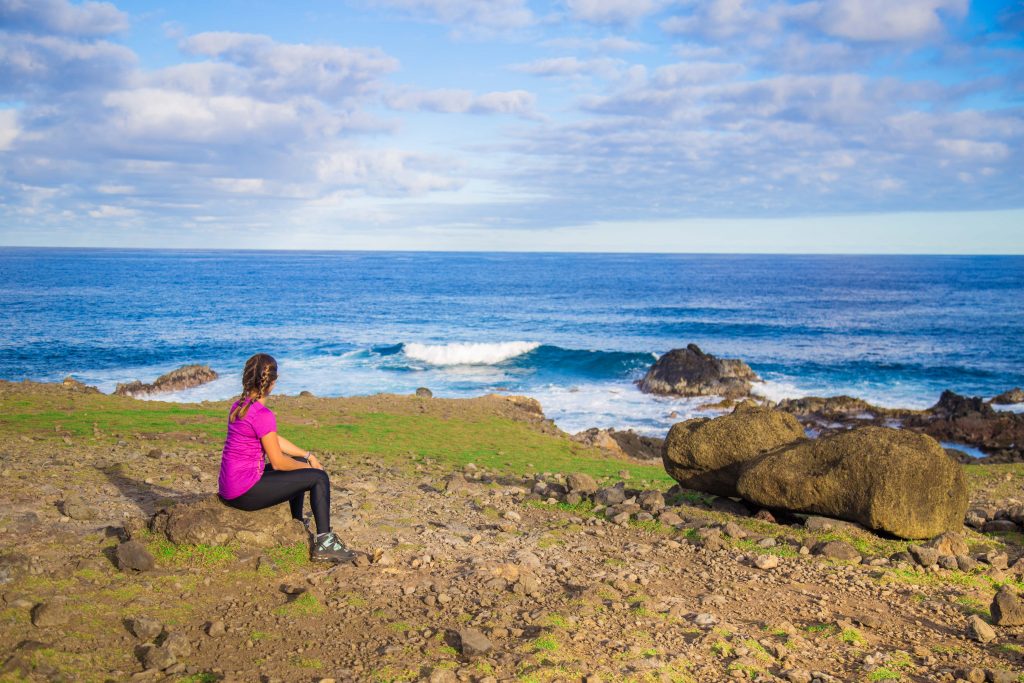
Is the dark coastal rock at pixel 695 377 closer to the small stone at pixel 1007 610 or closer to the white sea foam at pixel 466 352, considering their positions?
the white sea foam at pixel 466 352

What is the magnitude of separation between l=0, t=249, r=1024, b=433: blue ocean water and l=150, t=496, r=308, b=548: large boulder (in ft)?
77.5

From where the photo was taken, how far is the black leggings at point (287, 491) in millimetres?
8219

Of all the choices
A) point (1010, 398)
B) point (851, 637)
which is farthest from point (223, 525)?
point (1010, 398)

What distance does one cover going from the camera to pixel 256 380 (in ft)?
25.5

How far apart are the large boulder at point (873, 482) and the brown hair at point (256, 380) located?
6788 mm

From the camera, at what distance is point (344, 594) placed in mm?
7652

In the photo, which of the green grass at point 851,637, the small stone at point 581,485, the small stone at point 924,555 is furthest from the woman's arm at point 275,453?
the small stone at point 924,555

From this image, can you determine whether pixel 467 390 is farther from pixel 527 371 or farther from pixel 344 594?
pixel 344 594

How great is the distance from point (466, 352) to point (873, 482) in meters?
43.3

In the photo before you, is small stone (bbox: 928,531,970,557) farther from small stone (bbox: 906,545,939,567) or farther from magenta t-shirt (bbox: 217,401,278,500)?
magenta t-shirt (bbox: 217,401,278,500)

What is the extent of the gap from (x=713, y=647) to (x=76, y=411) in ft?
60.5

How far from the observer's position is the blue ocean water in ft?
140

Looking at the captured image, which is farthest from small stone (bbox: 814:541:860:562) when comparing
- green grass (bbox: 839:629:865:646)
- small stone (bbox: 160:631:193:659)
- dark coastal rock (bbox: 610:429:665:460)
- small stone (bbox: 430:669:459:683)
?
dark coastal rock (bbox: 610:429:665:460)

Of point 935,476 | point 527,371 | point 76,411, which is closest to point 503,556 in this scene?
point 935,476
